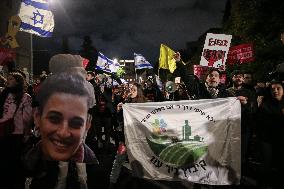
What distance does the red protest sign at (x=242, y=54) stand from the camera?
13742 mm

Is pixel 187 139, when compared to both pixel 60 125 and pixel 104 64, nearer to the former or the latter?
pixel 60 125

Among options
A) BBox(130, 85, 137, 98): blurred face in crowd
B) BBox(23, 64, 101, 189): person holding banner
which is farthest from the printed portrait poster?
BBox(23, 64, 101, 189): person holding banner

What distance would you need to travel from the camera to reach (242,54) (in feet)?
45.9

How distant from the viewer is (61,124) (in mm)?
2539

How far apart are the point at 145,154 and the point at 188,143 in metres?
0.67

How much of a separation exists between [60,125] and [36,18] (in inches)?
492

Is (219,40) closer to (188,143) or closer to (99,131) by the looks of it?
(99,131)

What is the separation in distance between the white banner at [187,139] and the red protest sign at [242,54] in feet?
26.8

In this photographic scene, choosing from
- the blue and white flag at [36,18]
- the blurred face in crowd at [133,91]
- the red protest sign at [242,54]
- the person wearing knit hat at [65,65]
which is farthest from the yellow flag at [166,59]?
the person wearing knit hat at [65,65]

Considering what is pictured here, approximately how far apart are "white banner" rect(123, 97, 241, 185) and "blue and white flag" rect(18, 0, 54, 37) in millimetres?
9006

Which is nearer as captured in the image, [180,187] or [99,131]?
[180,187]

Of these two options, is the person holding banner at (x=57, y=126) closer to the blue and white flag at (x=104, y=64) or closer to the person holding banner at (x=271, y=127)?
the person holding banner at (x=271, y=127)

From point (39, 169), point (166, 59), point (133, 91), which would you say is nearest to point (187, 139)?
point (133, 91)

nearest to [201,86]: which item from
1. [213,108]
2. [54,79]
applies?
[213,108]
